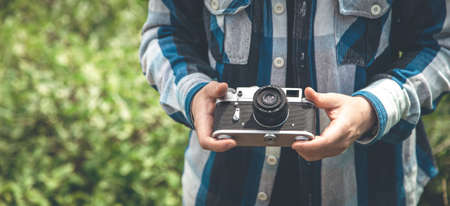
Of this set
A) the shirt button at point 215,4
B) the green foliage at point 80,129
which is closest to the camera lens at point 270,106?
the shirt button at point 215,4

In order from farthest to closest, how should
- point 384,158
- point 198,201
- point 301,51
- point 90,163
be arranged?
point 90,163 < point 198,201 < point 384,158 < point 301,51

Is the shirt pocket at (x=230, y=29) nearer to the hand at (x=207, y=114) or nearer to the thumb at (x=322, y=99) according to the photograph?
the hand at (x=207, y=114)

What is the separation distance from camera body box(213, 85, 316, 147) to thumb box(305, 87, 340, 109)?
32mm

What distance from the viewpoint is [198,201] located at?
1281mm

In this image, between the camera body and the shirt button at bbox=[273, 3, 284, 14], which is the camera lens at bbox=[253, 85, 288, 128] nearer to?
the camera body

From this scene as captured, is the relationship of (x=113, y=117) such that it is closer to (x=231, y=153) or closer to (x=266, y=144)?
(x=231, y=153)

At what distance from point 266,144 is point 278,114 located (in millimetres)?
83

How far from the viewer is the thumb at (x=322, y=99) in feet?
3.14

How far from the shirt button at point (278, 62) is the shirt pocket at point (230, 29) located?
0.25ft

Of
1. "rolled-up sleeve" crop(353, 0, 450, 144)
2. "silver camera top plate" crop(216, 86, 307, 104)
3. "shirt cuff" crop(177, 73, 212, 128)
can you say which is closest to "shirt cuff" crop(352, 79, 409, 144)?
"rolled-up sleeve" crop(353, 0, 450, 144)

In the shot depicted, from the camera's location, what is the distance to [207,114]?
3.46ft

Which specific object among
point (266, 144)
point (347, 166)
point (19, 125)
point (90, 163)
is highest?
point (266, 144)

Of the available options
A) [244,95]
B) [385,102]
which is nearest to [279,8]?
[244,95]

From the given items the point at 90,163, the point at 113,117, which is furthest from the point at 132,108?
the point at 90,163
